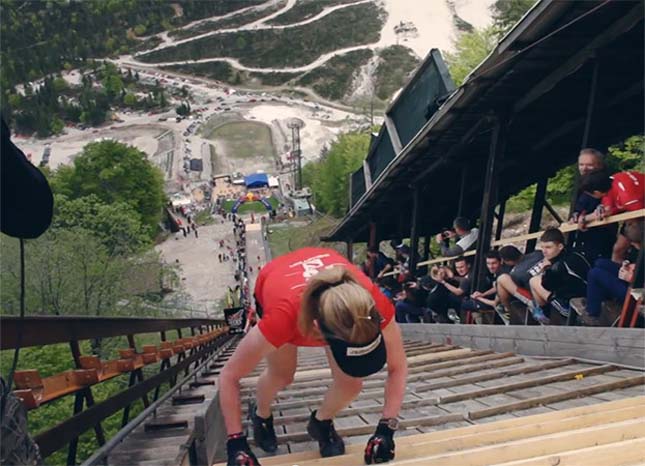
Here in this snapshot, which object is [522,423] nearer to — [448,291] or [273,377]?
[273,377]

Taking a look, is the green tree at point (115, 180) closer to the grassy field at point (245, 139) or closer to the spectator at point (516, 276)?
the grassy field at point (245, 139)

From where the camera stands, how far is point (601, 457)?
2.56m

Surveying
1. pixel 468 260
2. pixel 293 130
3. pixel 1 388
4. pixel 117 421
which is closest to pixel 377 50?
pixel 293 130

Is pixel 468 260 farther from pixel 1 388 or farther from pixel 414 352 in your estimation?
pixel 1 388

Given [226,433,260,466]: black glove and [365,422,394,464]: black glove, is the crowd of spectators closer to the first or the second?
[365,422,394,464]: black glove

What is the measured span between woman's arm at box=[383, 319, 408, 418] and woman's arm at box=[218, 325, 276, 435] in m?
0.56

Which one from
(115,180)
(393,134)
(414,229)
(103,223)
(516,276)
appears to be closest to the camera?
(516,276)

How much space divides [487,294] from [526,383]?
155 inches

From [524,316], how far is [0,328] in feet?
19.5

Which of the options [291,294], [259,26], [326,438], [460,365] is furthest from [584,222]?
[259,26]

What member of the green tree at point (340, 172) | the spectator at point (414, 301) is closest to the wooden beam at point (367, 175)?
the spectator at point (414, 301)

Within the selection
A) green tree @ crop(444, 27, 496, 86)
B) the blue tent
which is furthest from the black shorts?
the blue tent

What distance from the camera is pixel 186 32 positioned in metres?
158

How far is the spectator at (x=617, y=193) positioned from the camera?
5.57 metres
